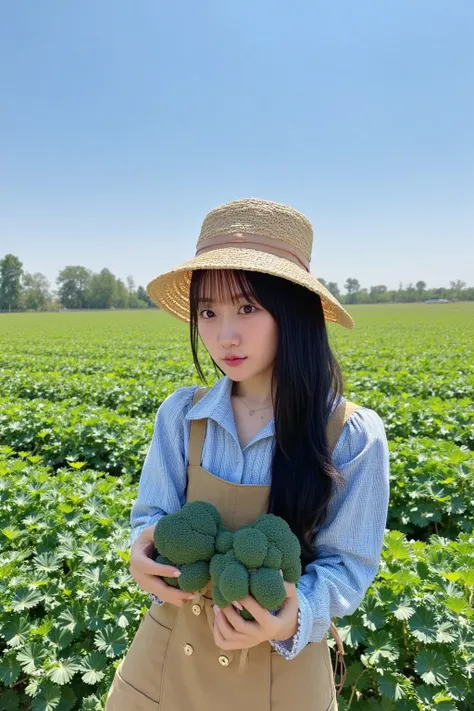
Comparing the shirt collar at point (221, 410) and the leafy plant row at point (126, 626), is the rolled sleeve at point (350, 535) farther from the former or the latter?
the leafy plant row at point (126, 626)

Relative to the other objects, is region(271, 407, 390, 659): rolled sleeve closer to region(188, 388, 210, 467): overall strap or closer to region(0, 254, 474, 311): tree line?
region(188, 388, 210, 467): overall strap

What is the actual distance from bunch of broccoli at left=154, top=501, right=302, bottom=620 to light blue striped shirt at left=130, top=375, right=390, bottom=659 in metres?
0.16

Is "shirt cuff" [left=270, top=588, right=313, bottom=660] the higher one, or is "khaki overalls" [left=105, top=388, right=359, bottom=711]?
"shirt cuff" [left=270, top=588, right=313, bottom=660]

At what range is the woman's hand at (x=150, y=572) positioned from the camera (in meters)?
1.08

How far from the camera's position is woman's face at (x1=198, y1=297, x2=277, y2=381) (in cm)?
122

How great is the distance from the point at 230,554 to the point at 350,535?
0.35 meters

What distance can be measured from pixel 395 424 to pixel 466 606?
156 inches

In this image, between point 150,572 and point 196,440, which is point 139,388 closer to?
point 196,440

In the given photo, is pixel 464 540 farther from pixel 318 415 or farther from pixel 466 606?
pixel 318 415

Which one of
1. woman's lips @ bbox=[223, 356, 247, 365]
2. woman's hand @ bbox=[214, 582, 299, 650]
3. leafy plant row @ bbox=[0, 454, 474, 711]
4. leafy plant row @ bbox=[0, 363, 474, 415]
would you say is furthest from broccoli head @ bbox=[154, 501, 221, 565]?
leafy plant row @ bbox=[0, 363, 474, 415]

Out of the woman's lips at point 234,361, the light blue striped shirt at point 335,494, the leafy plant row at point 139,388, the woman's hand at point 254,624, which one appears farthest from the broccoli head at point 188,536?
the leafy plant row at point 139,388

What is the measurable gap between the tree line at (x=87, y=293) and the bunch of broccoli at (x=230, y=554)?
87.0 metres

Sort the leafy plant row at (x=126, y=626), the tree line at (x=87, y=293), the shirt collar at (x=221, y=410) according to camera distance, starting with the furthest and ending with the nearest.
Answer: the tree line at (x=87, y=293) < the leafy plant row at (x=126, y=626) < the shirt collar at (x=221, y=410)

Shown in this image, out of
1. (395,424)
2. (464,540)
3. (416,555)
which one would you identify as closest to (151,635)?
(416,555)
